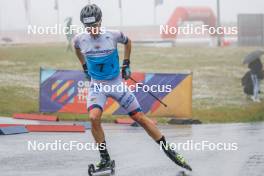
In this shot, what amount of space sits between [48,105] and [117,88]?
9913mm

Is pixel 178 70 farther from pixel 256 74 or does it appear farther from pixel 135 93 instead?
pixel 135 93

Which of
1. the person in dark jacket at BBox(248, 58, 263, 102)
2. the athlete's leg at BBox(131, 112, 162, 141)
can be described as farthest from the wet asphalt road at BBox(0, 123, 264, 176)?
the person in dark jacket at BBox(248, 58, 263, 102)

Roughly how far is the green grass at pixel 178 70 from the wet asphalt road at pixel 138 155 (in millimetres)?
4209

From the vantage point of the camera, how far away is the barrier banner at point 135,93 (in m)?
18.1

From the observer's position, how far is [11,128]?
14.4 m

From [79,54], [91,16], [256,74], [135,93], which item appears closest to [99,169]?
[79,54]

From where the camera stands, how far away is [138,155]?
10961 mm

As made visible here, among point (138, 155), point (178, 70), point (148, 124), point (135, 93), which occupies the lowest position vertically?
point (178, 70)

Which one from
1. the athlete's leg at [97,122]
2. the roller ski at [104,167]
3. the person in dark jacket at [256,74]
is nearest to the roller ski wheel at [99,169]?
the roller ski at [104,167]

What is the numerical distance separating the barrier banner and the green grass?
12.7 inches

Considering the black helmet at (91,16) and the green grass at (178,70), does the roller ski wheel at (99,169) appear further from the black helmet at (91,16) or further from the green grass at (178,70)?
the green grass at (178,70)

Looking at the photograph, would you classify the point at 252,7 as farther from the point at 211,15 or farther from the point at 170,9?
the point at 170,9

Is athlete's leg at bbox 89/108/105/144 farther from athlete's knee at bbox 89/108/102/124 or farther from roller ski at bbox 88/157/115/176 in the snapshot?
roller ski at bbox 88/157/115/176

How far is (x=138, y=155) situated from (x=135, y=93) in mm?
7453
